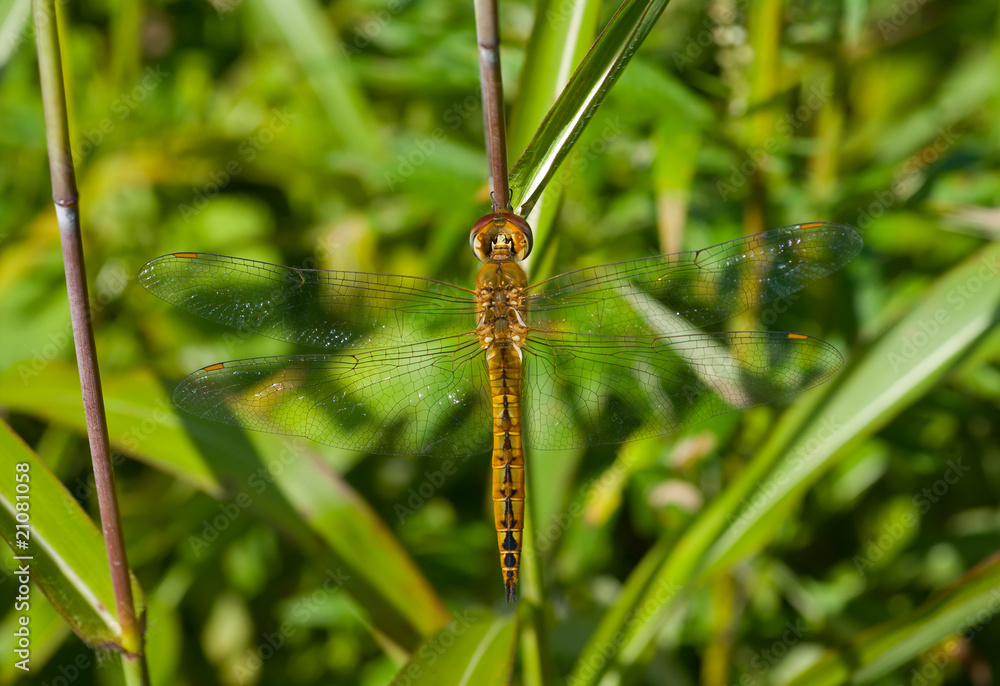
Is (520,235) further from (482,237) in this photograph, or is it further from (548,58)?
(548,58)

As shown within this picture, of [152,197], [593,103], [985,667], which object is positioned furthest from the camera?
[152,197]

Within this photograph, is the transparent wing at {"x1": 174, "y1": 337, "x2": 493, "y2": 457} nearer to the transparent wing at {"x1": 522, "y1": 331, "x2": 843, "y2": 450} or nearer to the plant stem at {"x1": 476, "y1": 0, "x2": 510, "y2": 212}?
the transparent wing at {"x1": 522, "y1": 331, "x2": 843, "y2": 450}

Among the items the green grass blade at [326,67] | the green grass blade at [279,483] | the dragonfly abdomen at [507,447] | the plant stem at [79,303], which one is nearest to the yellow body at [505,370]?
the dragonfly abdomen at [507,447]

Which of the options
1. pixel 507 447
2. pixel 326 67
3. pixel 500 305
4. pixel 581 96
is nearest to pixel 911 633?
pixel 507 447

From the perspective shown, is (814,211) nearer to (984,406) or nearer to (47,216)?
(984,406)

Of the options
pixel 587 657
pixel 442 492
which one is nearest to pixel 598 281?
pixel 587 657

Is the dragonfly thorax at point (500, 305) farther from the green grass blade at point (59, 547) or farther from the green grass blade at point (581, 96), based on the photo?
the green grass blade at point (59, 547)
